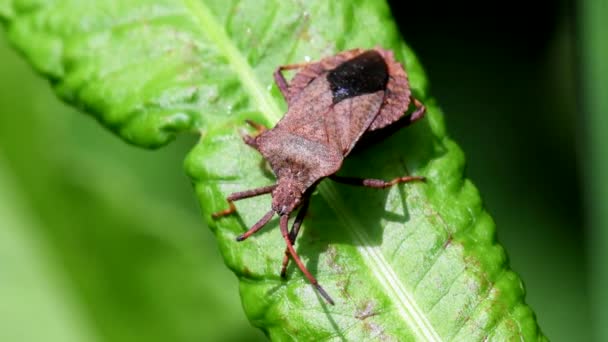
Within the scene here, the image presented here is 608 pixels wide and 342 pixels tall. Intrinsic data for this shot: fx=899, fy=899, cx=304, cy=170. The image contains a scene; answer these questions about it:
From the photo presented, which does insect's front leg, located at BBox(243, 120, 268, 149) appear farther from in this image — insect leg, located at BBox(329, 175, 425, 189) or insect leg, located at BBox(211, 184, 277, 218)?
insect leg, located at BBox(329, 175, 425, 189)

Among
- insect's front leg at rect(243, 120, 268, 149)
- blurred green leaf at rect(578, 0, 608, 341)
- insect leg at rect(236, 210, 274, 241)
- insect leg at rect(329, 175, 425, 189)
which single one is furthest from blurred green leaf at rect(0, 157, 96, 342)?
blurred green leaf at rect(578, 0, 608, 341)

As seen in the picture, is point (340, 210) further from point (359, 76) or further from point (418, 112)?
point (359, 76)

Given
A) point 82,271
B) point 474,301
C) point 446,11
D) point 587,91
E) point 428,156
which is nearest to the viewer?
point 474,301

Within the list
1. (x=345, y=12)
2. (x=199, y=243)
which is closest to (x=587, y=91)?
(x=345, y=12)

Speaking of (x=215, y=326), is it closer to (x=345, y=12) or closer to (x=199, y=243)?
(x=199, y=243)

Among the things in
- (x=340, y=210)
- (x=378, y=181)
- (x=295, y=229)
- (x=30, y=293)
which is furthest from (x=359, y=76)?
(x=30, y=293)

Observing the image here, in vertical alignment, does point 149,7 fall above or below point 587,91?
above

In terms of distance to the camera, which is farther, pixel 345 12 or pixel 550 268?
pixel 550 268

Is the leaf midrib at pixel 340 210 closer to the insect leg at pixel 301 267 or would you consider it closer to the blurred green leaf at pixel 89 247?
the insect leg at pixel 301 267
